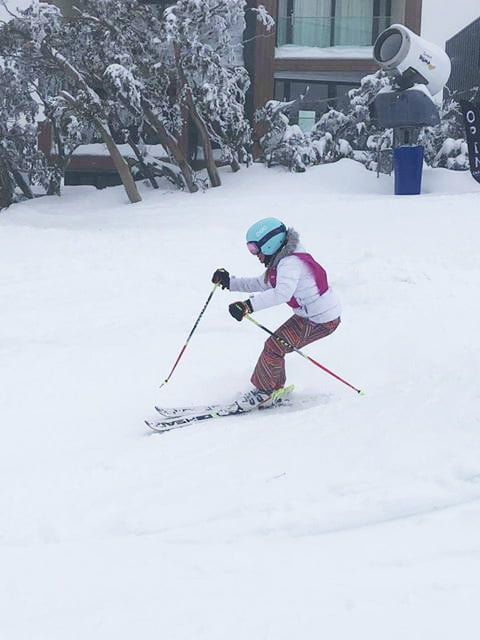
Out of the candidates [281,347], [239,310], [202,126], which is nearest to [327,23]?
[202,126]

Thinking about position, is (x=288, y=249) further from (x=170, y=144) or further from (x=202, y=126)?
(x=202, y=126)

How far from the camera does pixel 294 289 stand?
505 cm

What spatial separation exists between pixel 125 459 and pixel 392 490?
1.70 meters

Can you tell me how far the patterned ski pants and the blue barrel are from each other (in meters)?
8.79

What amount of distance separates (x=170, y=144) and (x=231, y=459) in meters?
12.0

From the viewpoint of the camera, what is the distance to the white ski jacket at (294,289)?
5.02 m

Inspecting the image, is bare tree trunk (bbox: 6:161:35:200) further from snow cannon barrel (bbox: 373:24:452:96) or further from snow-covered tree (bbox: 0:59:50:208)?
snow cannon barrel (bbox: 373:24:452:96)

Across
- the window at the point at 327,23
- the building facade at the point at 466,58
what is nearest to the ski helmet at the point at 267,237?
the building facade at the point at 466,58

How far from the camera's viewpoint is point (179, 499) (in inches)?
153

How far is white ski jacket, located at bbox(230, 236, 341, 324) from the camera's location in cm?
502

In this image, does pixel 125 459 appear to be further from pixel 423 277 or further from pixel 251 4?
pixel 251 4

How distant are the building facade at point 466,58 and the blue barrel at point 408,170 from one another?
299 inches

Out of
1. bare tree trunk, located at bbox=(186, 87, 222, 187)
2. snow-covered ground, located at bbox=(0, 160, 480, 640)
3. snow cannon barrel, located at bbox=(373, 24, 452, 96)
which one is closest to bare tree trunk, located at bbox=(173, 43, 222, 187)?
bare tree trunk, located at bbox=(186, 87, 222, 187)

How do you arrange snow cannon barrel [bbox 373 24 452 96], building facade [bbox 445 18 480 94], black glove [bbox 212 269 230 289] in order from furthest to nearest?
Answer: 1. building facade [bbox 445 18 480 94]
2. snow cannon barrel [bbox 373 24 452 96]
3. black glove [bbox 212 269 230 289]
